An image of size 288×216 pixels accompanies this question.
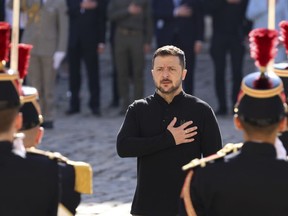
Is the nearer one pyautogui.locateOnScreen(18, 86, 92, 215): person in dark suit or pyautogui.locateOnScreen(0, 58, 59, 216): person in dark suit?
pyautogui.locateOnScreen(0, 58, 59, 216): person in dark suit

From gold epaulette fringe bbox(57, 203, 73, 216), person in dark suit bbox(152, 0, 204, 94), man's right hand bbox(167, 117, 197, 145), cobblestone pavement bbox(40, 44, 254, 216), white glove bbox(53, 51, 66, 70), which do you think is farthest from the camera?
person in dark suit bbox(152, 0, 204, 94)

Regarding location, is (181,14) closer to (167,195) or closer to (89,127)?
(89,127)

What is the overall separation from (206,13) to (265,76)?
971 cm

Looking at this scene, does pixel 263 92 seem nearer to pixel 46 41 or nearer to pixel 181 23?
pixel 46 41

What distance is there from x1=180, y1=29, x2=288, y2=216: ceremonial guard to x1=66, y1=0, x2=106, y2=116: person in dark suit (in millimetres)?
9724

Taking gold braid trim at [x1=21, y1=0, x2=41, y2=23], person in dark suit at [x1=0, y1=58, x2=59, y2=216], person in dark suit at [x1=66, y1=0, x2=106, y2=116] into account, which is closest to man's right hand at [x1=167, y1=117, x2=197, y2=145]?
person in dark suit at [x1=0, y1=58, x2=59, y2=216]

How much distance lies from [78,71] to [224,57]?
191 centimetres

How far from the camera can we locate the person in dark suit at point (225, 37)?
1496 centimetres

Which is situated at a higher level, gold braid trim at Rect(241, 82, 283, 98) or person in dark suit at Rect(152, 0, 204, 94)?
gold braid trim at Rect(241, 82, 283, 98)

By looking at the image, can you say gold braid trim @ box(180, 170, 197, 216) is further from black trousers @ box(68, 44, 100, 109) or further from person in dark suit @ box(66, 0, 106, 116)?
black trousers @ box(68, 44, 100, 109)

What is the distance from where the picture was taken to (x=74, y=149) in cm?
1281

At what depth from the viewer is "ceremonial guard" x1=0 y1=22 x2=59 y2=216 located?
201 inches

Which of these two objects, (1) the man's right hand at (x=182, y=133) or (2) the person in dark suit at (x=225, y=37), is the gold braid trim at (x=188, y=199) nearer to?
(1) the man's right hand at (x=182, y=133)

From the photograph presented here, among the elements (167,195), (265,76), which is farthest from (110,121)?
(265,76)
